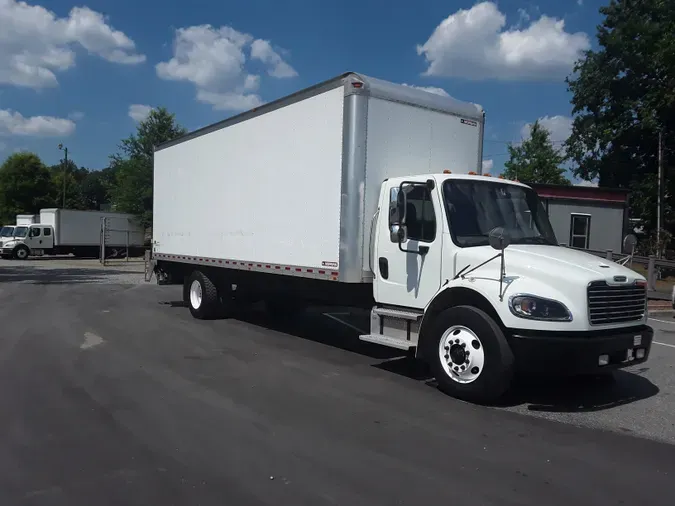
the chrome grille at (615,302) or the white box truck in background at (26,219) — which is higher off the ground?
the white box truck in background at (26,219)

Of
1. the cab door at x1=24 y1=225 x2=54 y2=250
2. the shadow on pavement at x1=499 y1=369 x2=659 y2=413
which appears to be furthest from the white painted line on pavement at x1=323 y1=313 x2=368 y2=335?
the cab door at x1=24 y1=225 x2=54 y2=250

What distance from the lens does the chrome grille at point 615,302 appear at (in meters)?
5.93

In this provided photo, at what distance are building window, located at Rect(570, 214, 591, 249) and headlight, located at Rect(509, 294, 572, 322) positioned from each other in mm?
21286

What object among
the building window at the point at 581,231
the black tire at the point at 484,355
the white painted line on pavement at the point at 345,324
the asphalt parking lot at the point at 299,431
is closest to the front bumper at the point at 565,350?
the black tire at the point at 484,355

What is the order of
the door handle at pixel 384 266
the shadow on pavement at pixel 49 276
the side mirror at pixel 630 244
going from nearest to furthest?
the side mirror at pixel 630 244, the door handle at pixel 384 266, the shadow on pavement at pixel 49 276

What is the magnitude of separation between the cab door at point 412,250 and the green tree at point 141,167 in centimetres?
3554

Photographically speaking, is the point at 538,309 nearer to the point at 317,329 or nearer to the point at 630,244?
the point at 630,244

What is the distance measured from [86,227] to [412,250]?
35064mm

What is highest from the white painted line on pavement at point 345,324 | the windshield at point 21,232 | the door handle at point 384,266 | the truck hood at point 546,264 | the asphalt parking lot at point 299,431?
the truck hood at point 546,264

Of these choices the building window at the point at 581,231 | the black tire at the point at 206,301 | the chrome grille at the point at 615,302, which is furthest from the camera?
the building window at the point at 581,231

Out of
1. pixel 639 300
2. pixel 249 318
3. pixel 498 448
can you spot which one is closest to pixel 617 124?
pixel 249 318

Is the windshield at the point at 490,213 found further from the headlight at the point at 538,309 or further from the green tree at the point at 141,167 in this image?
the green tree at the point at 141,167

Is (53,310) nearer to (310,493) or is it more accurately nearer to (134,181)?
(310,493)

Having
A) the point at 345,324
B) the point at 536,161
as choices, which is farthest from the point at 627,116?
the point at 345,324
